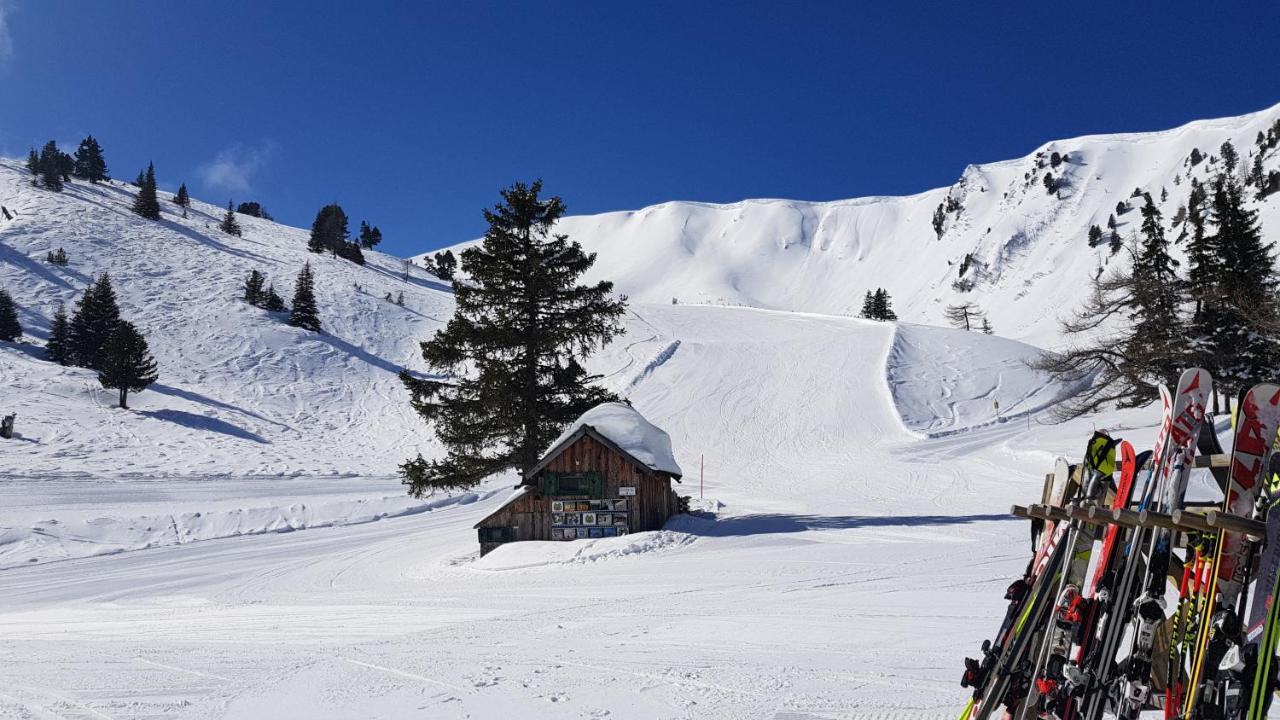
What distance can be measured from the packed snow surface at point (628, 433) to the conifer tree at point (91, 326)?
3746cm

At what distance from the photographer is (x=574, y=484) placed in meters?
18.0

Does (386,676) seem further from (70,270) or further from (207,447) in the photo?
(70,270)

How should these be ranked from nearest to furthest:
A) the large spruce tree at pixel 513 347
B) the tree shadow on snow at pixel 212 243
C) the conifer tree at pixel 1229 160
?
1. the large spruce tree at pixel 513 347
2. the tree shadow on snow at pixel 212 243
3. the conifer tree at pixel 1229 160

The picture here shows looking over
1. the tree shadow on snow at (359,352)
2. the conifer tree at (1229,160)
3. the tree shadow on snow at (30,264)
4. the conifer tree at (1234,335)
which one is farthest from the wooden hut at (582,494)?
the conifer tree at (1229,160)

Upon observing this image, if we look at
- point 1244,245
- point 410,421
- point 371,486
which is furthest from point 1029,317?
point 371,486

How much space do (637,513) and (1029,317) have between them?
93588 millimetres

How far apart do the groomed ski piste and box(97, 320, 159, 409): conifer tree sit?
4.90 feet

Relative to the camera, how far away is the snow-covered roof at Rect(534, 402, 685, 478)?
706 inches

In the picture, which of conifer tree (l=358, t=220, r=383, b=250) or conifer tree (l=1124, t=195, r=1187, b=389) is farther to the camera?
conifer tree (l=358, t=220, r=383, b=250)

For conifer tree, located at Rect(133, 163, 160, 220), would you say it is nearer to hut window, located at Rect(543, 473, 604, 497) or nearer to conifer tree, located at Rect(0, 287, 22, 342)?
conifer tree, located at Rect(0, 287, 22, 342)

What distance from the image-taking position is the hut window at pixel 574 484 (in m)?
17.9

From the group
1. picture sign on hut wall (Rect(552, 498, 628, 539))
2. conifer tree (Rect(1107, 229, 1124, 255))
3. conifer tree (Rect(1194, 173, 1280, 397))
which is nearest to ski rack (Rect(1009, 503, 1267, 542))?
picture sign on hut wall (Rect(552, 498, 628, 539))

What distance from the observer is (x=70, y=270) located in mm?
57688

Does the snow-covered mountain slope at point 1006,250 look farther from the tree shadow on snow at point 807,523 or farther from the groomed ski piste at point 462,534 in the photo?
the tree shadow on snow at point 807,523
